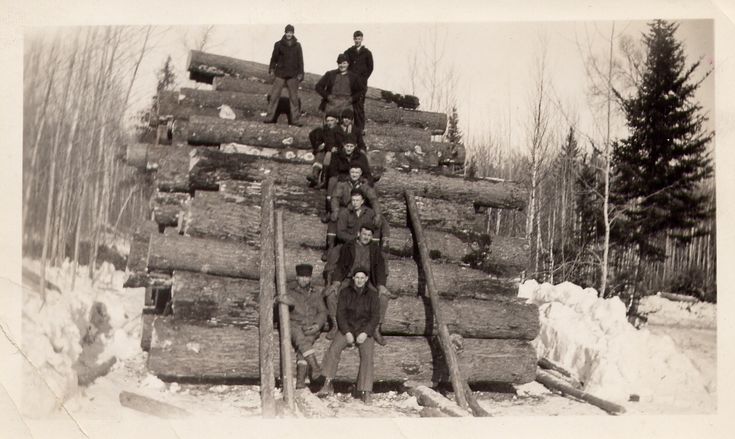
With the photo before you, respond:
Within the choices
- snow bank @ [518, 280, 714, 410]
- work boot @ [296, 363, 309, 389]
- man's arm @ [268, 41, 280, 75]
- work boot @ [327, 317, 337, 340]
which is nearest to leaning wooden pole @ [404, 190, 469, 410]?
work boot @ [327, 317, 337, 340]

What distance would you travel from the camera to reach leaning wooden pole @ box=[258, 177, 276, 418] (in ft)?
23.6

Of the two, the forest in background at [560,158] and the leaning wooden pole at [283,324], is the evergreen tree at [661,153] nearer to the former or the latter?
the forest in background at [560,158]

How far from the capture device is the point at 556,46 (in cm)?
995

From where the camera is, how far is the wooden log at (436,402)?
24.5ft

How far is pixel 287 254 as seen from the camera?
8.83 m

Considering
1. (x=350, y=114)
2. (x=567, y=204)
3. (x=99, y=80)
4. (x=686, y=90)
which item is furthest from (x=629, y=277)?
(x=99, y=80)

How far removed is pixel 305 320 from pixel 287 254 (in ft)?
3.42

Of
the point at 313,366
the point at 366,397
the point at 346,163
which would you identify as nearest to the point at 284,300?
the point at 313,366

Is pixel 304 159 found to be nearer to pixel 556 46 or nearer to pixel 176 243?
pixel 176 243

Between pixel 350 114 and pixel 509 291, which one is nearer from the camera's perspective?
pixel 509 291

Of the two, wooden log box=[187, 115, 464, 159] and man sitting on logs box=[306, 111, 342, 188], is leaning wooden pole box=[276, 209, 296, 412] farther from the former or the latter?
wooden log box=[187, 115, 464, 159]

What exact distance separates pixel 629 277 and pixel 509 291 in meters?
6.21

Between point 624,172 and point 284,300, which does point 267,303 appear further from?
point 624,172

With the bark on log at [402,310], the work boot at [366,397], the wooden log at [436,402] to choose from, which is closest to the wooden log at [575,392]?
the bark on log at [402,310]
